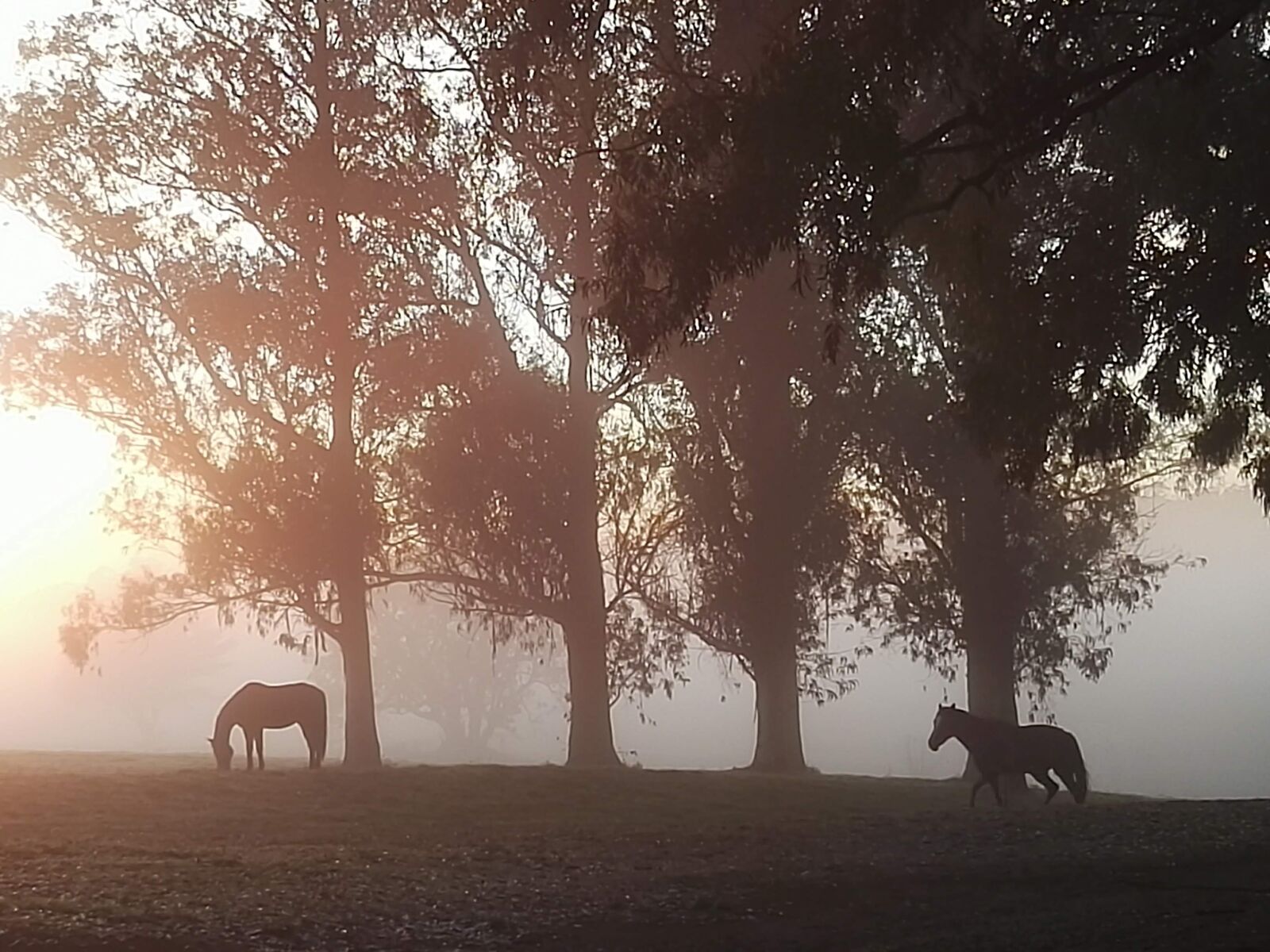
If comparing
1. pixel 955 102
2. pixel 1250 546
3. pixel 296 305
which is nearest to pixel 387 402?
pixel 296 305

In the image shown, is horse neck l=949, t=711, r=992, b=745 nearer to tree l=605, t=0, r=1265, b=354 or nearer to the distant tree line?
the distant tree line

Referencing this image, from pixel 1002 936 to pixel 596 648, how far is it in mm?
18181

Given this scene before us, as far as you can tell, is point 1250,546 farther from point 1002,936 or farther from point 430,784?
point 1002,936

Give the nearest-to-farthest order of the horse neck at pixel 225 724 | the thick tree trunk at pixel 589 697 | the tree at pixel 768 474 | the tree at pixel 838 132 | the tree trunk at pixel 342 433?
the tree at pixel 838 132 < the tree at pixel 768 474 < the horse neck at pixel 225 724 < the tree trunk at pixel 342 433 < the thick tree trunk at pixel 589 697

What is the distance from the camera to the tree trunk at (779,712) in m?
24.3

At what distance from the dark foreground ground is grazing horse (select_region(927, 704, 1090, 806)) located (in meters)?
0.85

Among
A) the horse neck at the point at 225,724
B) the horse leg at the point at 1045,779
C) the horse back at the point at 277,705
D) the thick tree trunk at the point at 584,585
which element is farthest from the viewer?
the thick tree trunk at the point at 584,585

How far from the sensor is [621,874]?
10828 millimetres

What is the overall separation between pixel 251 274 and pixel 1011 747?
14.9 m

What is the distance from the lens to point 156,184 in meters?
25.8

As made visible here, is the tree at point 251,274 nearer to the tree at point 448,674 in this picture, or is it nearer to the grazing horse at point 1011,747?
the grazing horse at point 1011,747

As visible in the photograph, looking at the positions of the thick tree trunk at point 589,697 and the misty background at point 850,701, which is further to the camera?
the misty background at point 850,701

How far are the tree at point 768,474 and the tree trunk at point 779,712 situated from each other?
29mm

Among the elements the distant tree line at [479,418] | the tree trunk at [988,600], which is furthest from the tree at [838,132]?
the tree trunk at [988,600]
